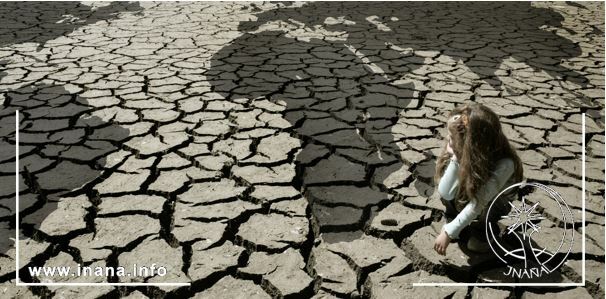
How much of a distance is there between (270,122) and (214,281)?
1.42 m

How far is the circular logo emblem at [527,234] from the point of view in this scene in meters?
1.69

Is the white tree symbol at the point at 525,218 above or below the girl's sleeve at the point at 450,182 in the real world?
below

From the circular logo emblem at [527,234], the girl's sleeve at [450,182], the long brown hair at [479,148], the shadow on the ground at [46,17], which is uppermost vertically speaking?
the long brown hair at [479,148]

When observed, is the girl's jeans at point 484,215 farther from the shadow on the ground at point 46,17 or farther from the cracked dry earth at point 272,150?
the shadow on the ground at point 46,17

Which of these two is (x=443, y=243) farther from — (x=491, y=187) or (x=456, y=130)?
(x=456, y=130)

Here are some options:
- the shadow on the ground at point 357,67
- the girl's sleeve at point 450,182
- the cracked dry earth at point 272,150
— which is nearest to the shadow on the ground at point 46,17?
the cracked dry earth at point 272,150

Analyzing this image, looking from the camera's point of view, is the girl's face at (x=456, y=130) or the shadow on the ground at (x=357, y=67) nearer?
the girl's face at (x=456, y=130)

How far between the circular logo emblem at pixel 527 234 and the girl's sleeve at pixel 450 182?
0.14 m

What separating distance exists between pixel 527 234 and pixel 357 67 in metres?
2.44

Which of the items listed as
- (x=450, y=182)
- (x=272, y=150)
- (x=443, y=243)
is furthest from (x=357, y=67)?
(x=443, y=243)

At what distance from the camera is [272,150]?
8.43 feet

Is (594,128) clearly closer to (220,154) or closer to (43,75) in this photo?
(220,154)

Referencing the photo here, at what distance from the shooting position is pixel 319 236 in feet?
6.22

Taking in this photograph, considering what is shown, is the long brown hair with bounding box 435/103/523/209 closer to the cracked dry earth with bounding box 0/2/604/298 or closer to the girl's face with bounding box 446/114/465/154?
the girl's face with bounding box 446/114/465/154
